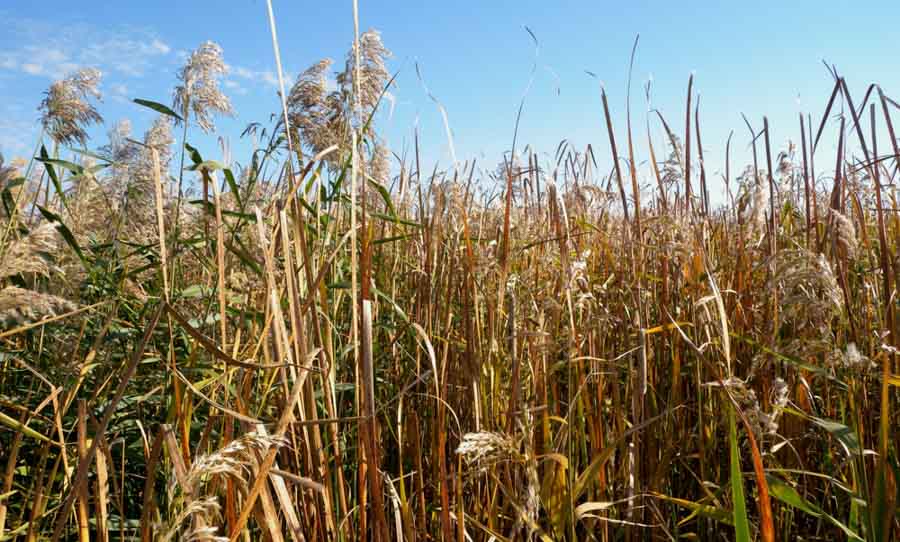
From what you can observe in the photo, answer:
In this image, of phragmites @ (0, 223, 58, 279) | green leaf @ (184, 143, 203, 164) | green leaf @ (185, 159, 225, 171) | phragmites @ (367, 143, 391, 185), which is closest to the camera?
phragmites @ (0, 223, 58, 279)

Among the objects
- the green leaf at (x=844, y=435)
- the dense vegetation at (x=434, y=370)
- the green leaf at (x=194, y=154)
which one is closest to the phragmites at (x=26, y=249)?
the dense vegetation at (x=434, y=370)

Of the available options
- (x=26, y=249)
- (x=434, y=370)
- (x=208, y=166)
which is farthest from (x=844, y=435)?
(x=26, y=249)

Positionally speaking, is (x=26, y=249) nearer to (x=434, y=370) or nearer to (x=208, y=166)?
(x=208, y=166)

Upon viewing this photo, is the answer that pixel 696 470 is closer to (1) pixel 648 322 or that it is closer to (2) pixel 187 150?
(1) pixel 648 322

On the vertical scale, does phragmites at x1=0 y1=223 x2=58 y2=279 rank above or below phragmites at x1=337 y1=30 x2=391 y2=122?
below

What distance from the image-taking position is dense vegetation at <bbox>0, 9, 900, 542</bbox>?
43.4 inches

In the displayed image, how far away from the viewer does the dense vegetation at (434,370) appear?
1102mm

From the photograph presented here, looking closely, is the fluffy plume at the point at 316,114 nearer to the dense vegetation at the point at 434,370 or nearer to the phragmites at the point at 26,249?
the dense vegetation at the point at 434,370

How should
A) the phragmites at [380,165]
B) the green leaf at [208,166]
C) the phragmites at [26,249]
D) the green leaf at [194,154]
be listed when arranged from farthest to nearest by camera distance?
the phragmites at [380,165]
the green leaf at [194,154]
the green leaf at [208,166]
the phragmites at [26,249]

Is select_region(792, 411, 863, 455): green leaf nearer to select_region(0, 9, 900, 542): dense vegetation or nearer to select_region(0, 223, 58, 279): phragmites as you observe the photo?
select_region(0, 9, 900, 542): dense vegetation

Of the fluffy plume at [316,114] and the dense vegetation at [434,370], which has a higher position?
the fluffy plume at [316,114]

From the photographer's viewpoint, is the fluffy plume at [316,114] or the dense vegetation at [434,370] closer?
the dense vegetation at [434,370]

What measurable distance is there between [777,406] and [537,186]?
1619 millimetres

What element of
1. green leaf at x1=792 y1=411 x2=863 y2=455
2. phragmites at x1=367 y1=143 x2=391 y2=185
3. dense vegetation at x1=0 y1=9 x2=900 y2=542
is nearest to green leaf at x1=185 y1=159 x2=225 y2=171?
dense vegetation at x1=0 y1=9 x2=900 y2=542
